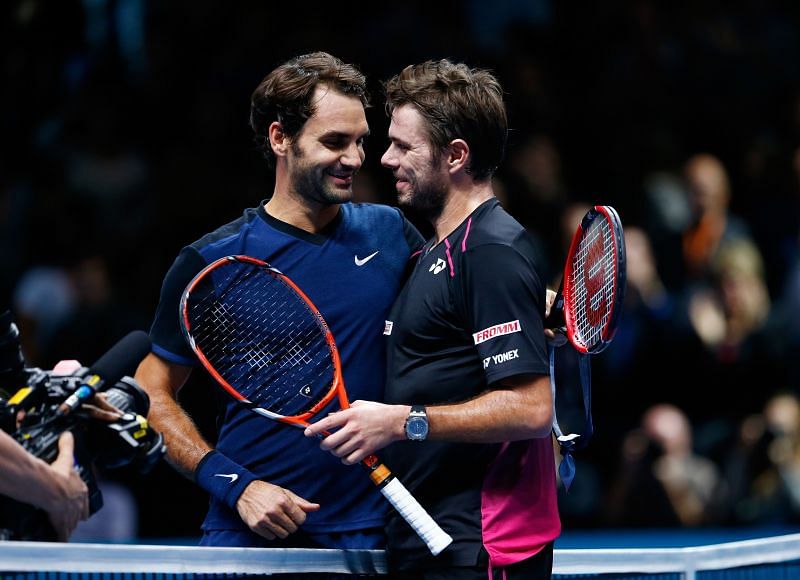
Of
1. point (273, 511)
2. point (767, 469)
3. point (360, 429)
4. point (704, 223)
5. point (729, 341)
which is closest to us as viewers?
point (360, 429)

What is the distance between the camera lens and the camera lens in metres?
3.34

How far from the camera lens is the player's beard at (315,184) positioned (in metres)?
3.89

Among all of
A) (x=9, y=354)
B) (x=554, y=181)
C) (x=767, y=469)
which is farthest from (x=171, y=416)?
(x=554, y=181)

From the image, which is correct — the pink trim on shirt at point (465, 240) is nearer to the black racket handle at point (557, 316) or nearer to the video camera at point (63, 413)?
the black racket handle at point (557, 316)

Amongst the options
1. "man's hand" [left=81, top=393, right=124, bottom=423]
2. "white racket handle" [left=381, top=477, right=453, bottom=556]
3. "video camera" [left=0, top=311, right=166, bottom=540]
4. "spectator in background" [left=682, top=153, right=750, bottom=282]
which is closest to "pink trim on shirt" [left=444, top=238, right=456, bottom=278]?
"white racket handle" [left=381, top=477, right=453, bottom=556]

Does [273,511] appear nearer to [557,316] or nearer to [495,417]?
[495,417]

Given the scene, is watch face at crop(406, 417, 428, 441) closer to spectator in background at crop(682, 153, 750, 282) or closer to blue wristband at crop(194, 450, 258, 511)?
blue wristband at crop(194, 450, 258, 511)

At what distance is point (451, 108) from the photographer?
3.70 m

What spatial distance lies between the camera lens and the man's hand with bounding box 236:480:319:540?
65cm

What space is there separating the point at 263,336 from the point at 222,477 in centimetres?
39

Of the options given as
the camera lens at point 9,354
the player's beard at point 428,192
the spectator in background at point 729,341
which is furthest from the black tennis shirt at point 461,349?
the spectator in background at point 729,341

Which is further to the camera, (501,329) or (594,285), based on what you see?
(594,285)

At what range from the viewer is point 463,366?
3545 millimetres

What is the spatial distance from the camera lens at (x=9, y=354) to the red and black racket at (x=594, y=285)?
135cm
